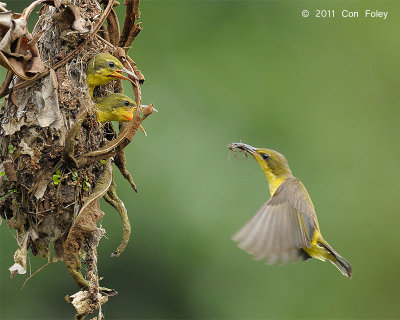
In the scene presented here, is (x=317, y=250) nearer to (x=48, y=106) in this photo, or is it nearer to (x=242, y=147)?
(x=242, y=147)

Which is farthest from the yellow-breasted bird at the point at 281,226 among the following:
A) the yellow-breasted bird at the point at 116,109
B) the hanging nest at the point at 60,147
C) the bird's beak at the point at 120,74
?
the bird's beak at the point at 120,74

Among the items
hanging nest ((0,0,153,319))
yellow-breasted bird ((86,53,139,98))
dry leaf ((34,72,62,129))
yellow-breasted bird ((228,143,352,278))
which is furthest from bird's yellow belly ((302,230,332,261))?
dry leaf ((34,72,62,129))

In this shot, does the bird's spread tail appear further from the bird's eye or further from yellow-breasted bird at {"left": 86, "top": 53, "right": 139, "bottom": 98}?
yellow-breasted bird at {"left": 86, "top": 53, "right": 139, "bottom": 98}

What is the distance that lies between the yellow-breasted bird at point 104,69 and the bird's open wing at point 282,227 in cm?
106

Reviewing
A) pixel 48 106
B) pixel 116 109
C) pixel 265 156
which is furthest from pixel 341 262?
pixel 48 106

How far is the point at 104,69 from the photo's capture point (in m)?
3.42

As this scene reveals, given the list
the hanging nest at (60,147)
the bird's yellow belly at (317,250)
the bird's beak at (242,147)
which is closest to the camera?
the hanging nest at (60,147)

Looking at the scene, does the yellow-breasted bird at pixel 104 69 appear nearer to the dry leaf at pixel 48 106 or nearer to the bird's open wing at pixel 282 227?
the dry leaf at pixel 48 106

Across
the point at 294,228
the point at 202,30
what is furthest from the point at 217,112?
the point at 294,228

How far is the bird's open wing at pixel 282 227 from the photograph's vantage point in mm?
3744

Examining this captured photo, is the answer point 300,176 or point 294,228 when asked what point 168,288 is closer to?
point 300,176

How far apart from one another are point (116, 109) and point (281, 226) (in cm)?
125

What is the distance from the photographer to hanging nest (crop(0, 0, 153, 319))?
128 inches

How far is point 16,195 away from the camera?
3398mm
